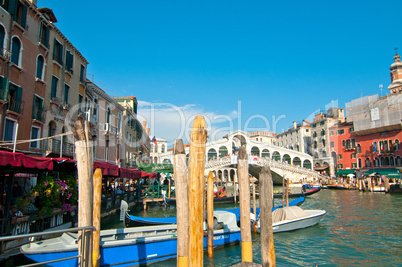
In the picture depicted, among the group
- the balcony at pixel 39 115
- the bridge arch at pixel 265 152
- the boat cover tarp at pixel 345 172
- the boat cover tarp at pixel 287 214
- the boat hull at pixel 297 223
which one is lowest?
the boat hull at pixel 297 223

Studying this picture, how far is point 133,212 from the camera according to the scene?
16.6 meters

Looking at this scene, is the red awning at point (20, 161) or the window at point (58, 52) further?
the window at point (58, 52)

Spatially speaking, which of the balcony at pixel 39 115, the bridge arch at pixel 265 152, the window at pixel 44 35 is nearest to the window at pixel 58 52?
the window at pixel 44 35

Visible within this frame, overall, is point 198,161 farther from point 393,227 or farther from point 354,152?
point 354,152

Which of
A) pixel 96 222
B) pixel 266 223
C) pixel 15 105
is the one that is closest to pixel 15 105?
pixel 15 105

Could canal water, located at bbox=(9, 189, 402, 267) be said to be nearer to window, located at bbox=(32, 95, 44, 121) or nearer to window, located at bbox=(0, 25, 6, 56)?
window, located at bbox=(32, 95, 44, 121)

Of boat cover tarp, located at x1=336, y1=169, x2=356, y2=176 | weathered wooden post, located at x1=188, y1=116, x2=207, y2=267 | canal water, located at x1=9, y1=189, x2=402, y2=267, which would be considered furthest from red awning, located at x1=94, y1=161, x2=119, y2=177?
boat cover tarp, located at x1=336, y1=169, x2=356, y2=176

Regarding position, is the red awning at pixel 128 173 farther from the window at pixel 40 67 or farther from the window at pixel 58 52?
the window at pixel 58 52

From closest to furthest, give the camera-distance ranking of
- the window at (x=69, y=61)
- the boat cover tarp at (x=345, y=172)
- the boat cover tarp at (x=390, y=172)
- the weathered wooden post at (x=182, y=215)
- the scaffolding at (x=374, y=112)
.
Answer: the weathered wooden post at (x=182, y=215), the window at (x=69, y=61), the boat cover tarp at (x=390, y=172), the scaffolding at (x=374, y=112), the boat cover tarp at (x=345, y=172)

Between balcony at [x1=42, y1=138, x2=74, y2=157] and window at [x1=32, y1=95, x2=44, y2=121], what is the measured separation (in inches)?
47.2

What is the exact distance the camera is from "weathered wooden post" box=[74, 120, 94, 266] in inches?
176

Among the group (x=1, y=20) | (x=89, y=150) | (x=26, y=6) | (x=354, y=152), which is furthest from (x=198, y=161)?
(x=354, y=152)

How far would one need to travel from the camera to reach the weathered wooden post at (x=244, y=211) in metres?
6.16

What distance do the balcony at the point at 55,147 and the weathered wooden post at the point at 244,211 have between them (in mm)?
10292
